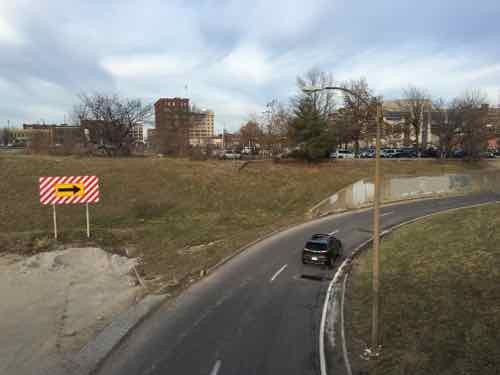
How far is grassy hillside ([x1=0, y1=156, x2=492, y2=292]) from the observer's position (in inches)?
866

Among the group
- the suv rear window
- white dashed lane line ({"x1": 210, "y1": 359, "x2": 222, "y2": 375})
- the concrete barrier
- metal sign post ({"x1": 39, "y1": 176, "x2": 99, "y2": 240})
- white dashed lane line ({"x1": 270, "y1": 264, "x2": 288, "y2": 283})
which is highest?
metal sign post ({"x1": 39, "y1": 176, "x2": 99, "y2": 240})

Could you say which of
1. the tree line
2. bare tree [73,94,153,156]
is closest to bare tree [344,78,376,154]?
the tree line

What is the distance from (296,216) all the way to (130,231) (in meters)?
15.2

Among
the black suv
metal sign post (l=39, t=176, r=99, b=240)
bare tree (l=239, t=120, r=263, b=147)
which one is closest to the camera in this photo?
the black suv

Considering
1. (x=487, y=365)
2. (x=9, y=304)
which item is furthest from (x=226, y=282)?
(x=487, y=365)

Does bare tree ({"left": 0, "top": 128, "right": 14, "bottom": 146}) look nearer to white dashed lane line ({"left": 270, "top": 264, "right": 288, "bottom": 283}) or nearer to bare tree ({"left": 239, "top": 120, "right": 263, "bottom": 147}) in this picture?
bare tree ({"left": 239, "top": 120, "right": 263, "bottom": 147})

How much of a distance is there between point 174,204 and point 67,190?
11718mm

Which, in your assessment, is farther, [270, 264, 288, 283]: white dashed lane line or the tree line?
the tree line

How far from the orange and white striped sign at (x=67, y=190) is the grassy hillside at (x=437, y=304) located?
61.4ft

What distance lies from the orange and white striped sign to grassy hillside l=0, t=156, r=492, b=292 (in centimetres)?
241

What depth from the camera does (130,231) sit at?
2514 cm

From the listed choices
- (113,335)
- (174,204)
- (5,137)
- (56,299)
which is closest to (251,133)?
(174,204)

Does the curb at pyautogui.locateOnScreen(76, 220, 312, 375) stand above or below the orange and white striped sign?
below

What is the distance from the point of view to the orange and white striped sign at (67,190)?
22859 mm
